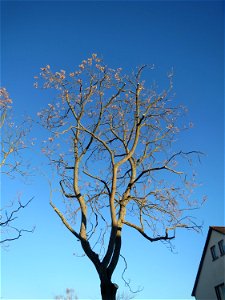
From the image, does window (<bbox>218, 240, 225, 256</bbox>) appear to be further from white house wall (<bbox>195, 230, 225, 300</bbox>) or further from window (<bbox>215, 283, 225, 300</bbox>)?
window (<bbox>215, 283, 225, 300</bbox>)

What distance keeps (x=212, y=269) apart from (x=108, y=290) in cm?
1774

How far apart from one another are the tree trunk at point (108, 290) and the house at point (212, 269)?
636 inches

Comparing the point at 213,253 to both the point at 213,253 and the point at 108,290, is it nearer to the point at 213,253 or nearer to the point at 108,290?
the point at 213,253

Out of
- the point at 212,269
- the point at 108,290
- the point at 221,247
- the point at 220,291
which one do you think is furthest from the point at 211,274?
the point at 108,290

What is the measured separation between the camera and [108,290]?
7.45 metres

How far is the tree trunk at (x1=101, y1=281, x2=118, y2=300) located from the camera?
24.3ft

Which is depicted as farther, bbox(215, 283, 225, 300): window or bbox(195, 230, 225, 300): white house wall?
bbox(195, 230, 225, 300): white house wall

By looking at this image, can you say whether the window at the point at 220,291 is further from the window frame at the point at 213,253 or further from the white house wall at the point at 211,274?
the window frame at the point at 213,253

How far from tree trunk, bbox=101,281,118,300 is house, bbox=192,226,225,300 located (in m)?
16.2

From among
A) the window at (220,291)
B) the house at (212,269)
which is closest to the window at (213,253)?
the house at (212,269)

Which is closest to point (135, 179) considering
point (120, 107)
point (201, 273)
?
point (120, 107)

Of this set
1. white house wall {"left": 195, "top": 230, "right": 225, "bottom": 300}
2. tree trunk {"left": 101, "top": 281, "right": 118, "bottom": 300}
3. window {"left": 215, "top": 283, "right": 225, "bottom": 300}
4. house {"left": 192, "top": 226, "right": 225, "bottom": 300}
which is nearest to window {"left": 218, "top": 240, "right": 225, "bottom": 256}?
house {"left": 192, "top": 226, "right": 225, "bottom": 300}

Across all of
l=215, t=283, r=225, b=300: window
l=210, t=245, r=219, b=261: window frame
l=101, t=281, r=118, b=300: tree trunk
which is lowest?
l=101, t=281, r=118, b=300: tree trunk

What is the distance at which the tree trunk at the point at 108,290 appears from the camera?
7.39 metres
